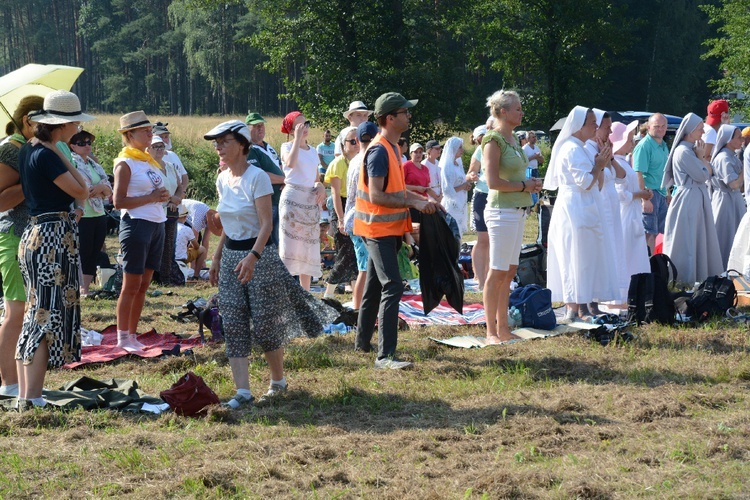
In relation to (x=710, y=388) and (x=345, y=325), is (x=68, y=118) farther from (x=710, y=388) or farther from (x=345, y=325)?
(x=710, y=388)

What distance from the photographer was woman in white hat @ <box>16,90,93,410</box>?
565 centimetres

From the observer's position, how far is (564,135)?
27.2ft

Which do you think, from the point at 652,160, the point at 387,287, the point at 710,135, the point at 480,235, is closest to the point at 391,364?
the point at 387,287

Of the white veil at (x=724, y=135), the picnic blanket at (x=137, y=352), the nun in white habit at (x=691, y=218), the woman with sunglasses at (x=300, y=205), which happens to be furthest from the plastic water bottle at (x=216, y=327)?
the white veil at (x=724, y=135)

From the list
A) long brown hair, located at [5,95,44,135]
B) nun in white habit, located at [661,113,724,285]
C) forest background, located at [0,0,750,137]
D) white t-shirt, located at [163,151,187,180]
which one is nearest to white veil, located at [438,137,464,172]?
nun in white habit, located at [661,113,724,285]

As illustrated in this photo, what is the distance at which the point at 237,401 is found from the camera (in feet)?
19.6

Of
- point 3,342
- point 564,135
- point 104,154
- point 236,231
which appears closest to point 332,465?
point 236,231

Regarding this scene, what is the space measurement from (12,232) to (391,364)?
276cm

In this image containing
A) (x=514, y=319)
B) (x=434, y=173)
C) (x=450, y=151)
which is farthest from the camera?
(x=434, y=173)

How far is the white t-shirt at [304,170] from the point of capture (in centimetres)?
936

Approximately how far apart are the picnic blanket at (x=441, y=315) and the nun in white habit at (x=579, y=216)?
0.98 metres

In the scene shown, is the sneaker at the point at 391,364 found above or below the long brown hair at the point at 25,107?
below

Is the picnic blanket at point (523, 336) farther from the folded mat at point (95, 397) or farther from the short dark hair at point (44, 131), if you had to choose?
the short dark hair at point (44, 131)

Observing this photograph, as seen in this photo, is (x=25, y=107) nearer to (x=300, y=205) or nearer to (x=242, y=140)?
(x=242, y=140)
